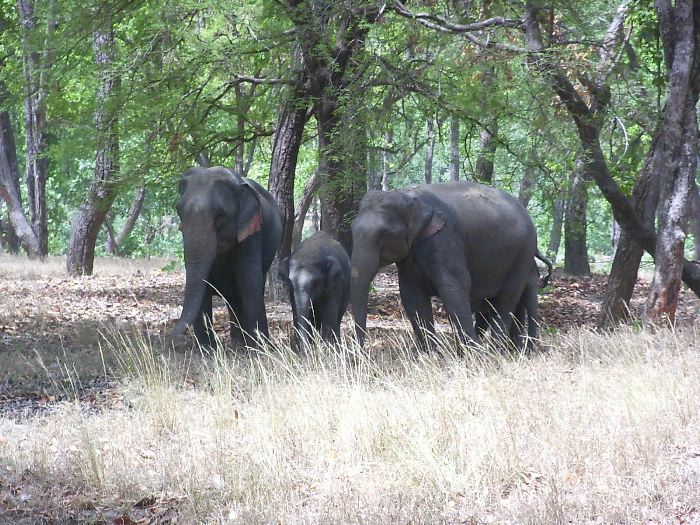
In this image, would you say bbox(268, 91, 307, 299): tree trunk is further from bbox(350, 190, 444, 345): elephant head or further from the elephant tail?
bbox(350, 190, 444, 345): elephant head

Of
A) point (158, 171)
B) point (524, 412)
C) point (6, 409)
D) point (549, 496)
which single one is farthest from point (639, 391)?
point (158, 171)

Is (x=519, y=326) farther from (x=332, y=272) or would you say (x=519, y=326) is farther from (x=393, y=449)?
(x=393, y=449)

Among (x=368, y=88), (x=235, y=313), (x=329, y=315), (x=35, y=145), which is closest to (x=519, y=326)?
(x=329, y=315)

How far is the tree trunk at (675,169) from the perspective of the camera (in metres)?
11.2

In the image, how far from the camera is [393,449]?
6977mm

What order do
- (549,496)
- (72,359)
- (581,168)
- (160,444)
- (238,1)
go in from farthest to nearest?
(238,1)
(581,168)
(72,359)
(160,444)
(549,496)

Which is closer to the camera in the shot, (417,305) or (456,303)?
(456,303)

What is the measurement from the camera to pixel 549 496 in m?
6.06

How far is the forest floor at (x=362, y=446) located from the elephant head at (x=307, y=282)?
59.6 inches

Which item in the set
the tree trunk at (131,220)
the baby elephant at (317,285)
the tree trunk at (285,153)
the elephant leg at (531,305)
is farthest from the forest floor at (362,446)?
the tree trunk at (131,220)

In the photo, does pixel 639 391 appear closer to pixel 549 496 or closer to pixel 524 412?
pixel 524 412

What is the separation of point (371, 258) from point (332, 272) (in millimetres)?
2008

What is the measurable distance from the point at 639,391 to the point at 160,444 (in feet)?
12.8

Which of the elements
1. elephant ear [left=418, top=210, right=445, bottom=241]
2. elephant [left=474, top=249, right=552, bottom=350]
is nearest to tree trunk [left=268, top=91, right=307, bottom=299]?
elephant [left=474, top=249, right=552, bottom=350]
